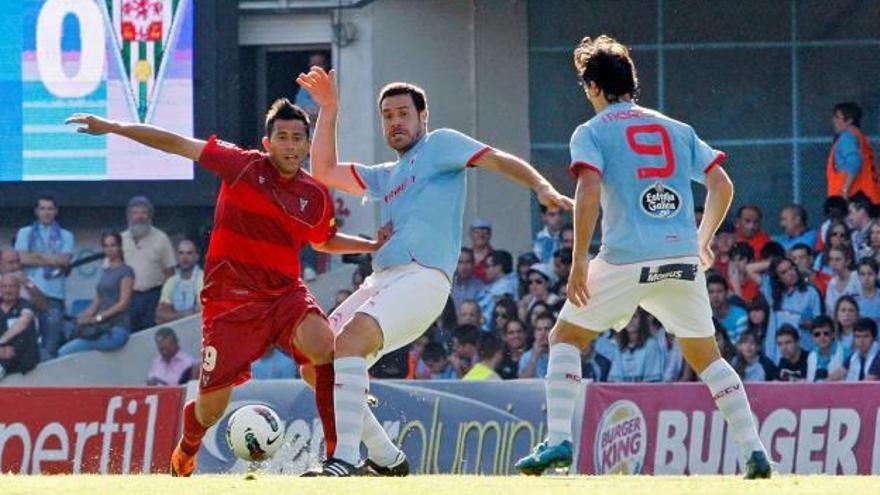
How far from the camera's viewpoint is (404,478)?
1015cm

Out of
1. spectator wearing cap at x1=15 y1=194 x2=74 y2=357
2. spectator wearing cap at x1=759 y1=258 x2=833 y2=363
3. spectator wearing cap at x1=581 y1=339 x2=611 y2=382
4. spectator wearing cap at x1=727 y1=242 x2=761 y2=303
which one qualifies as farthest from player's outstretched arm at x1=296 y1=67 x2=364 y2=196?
spectator wearing cap at x1=15 y1=194 x2=74 y2=357

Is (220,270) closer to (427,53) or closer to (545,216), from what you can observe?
(545,216)

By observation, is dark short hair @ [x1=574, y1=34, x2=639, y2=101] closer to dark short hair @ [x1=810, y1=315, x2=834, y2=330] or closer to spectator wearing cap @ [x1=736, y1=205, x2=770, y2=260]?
dark short hair @ [x1=810, y1=315, x2=834, y2=330]

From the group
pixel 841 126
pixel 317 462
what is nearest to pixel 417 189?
pixel 317 462

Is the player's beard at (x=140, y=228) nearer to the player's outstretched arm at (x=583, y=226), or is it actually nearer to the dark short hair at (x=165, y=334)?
the dark short hair at (x=165, y=334)

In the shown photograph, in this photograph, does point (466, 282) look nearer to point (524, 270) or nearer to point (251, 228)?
point (524, 270)

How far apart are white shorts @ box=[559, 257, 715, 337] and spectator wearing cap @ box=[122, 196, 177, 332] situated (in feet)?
36.8

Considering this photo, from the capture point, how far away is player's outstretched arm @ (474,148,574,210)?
10.5m

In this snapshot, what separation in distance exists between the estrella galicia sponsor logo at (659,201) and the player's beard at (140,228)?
11611mm

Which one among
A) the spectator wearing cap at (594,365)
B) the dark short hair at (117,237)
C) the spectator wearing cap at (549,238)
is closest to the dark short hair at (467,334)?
the spectator wearing cap at (594,365)

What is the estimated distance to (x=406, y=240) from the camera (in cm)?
1095

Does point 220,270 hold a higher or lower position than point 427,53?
lower

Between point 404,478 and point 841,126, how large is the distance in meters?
10.5

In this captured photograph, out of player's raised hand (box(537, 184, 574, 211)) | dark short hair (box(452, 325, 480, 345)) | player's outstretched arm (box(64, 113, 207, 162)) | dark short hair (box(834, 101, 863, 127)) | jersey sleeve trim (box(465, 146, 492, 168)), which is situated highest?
dark short hair (box(834, 101, 863, 127))
